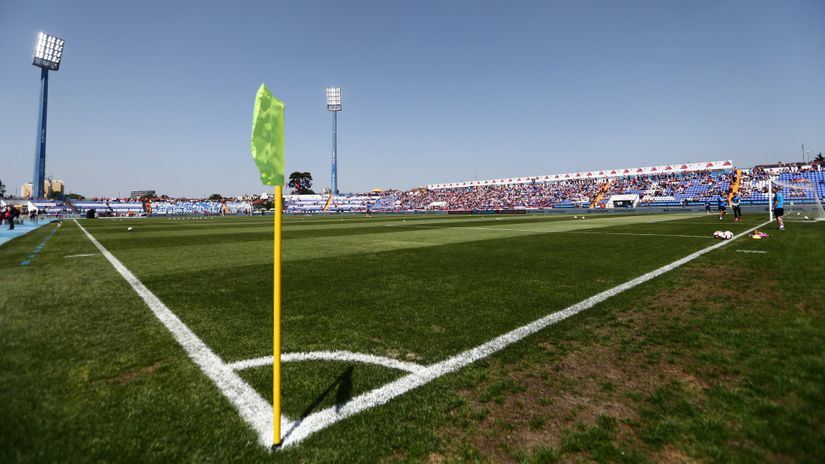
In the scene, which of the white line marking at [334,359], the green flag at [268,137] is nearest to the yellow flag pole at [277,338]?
the green flag at [268,137]

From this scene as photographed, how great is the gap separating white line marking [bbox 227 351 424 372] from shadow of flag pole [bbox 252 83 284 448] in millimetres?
1054

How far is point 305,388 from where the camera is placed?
102 inches

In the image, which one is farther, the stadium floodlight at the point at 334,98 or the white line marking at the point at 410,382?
the stadium floodlight at the point at 334,98

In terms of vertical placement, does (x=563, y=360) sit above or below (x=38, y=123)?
below

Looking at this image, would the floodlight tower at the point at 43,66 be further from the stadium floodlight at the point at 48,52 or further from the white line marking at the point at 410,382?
the white line marking at the point at 410,382

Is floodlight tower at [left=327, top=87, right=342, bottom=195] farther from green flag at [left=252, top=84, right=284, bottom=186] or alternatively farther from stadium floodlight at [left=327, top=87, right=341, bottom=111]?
green flag at [left=252, top=84, right=284, bottom=186]

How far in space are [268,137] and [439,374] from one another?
6.59 ft

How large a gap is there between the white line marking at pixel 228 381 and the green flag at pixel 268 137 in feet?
4.57

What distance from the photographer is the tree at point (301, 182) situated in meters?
143

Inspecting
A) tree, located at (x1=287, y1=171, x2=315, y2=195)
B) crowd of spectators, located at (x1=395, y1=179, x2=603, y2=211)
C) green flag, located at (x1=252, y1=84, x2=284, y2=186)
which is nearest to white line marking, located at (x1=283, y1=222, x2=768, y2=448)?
green flag, located at (x1=252, y1=84, x2=284, y2=186)

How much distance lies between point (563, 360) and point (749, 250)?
947 cm

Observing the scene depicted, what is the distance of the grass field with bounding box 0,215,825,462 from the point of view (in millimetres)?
1985

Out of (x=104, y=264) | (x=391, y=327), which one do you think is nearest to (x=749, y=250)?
(x=391, y=327)

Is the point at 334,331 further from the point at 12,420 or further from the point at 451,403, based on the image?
the point at 12,420
